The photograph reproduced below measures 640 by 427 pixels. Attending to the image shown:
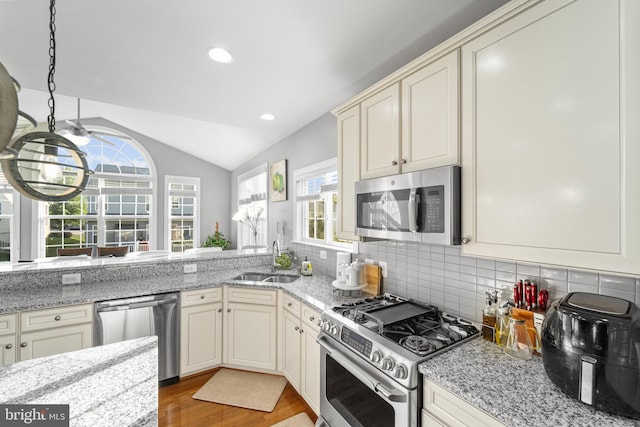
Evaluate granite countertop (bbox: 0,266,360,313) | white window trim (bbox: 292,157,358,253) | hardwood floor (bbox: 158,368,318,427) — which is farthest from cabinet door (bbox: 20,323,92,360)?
white window trim (bbox: 292,157,358,253)

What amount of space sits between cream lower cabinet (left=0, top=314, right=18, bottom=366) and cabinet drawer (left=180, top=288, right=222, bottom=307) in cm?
102

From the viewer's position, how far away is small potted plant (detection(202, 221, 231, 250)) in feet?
21.2

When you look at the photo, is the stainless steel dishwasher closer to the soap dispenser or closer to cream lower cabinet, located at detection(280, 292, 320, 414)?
cream lower cabinet, located at detection(280, 292, 320, 414)

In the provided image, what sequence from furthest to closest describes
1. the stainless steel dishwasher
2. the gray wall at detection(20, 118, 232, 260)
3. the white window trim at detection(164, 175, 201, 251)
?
1. the white window trim at detection(164, 175, 201, 251)
2. the gray wall at detection(20, 118, 232, 260)
3. the stainless steel dishwasher

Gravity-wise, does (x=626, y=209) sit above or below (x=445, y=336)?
above

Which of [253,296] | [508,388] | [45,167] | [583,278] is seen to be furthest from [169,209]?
[583,278]

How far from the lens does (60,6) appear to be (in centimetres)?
148

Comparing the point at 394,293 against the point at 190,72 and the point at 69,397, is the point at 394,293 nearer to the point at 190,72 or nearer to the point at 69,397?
the point at 69,397

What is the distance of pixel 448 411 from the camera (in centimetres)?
105

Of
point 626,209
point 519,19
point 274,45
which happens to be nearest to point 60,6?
point 274,45

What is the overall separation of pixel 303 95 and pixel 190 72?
90 centimetres

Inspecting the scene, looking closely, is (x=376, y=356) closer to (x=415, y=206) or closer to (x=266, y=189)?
(x=415, y=206)

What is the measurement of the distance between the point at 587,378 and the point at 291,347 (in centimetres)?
188

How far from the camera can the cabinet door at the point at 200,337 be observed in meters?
2.41
